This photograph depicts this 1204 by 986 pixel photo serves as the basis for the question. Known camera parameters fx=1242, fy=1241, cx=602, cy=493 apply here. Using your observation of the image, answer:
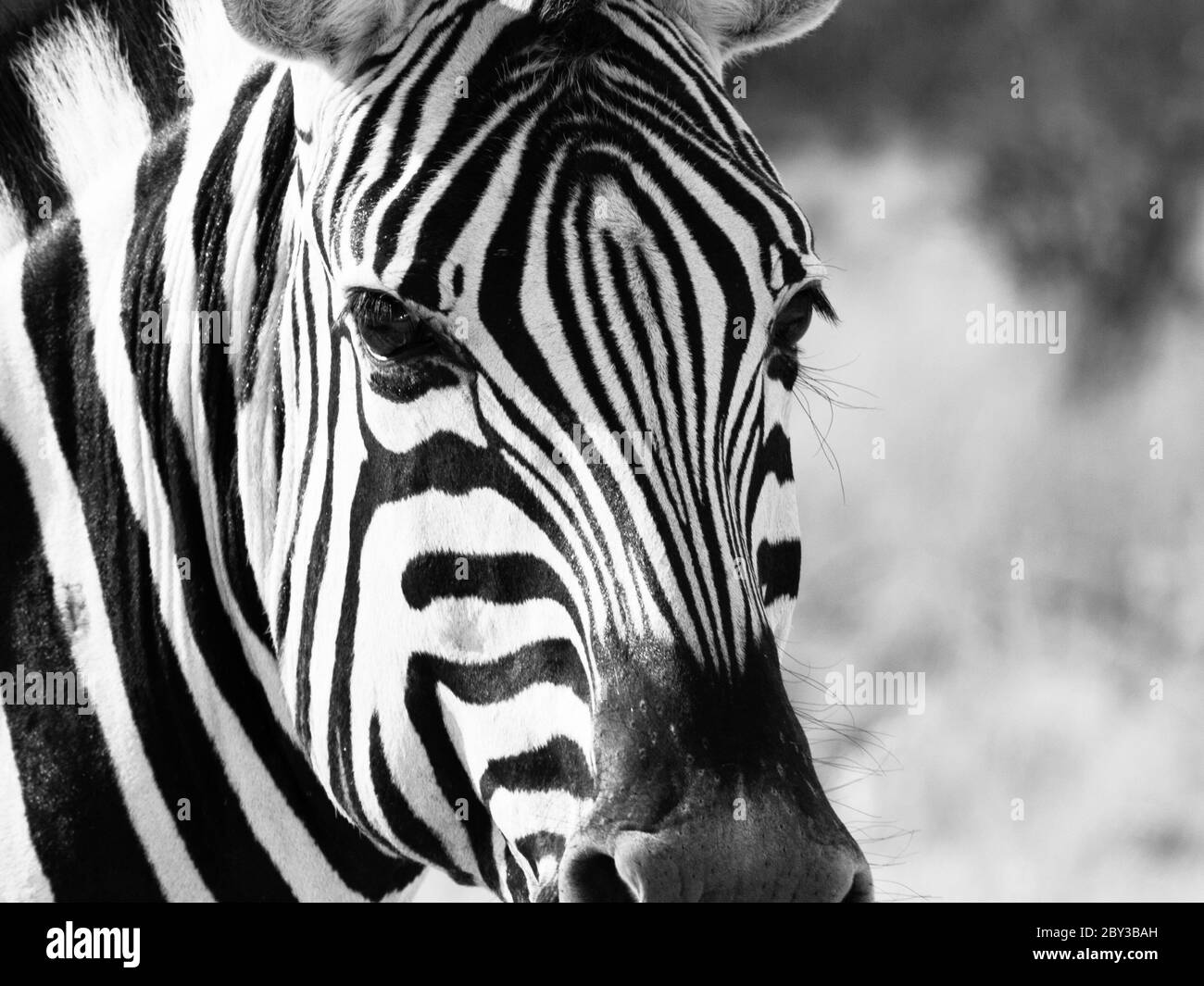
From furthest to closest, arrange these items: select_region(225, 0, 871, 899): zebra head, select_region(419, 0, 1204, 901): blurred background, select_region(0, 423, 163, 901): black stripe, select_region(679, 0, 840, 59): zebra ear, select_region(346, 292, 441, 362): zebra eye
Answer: select_region(419, 0, 1204, 901): blurred background, select_region(679, 0, 840, 59): zebra ear, select_region(0, 423, 163, 901): black stripe, select_region(346, 292, 441, 362): zebra eye, select_region(225, 0, 871, 899): zebra head

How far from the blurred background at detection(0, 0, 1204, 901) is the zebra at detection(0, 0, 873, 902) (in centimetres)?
625

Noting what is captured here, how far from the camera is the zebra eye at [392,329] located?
2492 mm

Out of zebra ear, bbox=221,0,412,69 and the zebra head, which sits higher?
zebra ear, bbox=221,0,412,69

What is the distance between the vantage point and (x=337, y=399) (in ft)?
8.82

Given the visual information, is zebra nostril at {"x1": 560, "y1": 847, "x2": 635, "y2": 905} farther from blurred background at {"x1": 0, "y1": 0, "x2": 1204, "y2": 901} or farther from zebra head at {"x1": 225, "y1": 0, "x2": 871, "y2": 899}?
blurred background at {"x1": 0, "y1": 0, "x2": 1204, "y2": 901}

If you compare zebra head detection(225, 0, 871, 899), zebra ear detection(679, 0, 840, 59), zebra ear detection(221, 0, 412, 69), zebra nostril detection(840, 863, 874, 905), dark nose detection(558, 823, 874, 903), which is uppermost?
zebra ear detection(679, 0, 840, 59)

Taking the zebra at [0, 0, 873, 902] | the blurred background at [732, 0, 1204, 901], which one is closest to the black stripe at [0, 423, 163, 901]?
the zebra at [0, 0, 873, 902]

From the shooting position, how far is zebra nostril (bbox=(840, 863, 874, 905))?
220cm

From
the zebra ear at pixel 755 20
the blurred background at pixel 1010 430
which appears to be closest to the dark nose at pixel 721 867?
the zebra ear at pixel 755 20

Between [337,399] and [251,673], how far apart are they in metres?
0.78

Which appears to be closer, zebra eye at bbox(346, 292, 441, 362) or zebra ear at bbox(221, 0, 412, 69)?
zebra eye at bbox(346, 292, 441, 362)

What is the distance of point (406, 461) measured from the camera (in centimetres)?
254
